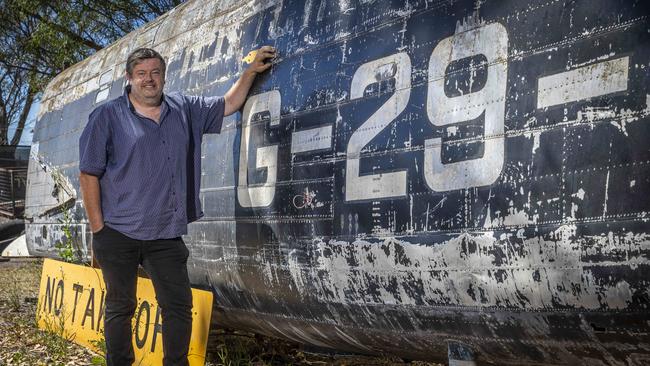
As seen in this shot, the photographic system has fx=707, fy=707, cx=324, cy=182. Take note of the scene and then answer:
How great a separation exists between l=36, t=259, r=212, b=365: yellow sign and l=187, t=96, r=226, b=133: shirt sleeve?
3.26 feet

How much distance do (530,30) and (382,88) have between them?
0.82 m

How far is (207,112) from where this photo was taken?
4191 millimetres

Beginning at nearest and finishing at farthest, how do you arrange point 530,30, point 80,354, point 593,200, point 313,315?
point 593,200, point 530,30, point 313,315, point 80,354

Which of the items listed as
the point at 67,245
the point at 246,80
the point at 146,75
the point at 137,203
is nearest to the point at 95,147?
the point at 137,203

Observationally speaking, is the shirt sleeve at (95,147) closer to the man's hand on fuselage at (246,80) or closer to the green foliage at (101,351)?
the man's hand on fuselage at (246,80)

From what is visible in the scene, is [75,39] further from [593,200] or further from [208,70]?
[593,200]

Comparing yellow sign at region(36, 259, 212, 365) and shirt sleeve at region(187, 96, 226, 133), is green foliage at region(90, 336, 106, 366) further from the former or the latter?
shirt sleeve at region(187, 96, 226, 133)

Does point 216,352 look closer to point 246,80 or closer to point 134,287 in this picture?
point 134,287

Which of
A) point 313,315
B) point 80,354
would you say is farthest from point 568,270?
point 80,354

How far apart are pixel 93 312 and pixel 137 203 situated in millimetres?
1979

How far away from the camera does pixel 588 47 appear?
2494 mm

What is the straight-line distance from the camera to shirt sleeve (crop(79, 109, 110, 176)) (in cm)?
376

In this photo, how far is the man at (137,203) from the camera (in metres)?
3.77

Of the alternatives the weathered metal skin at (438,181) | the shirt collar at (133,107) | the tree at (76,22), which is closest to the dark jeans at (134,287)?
the weathered metal skin at (438,181)
